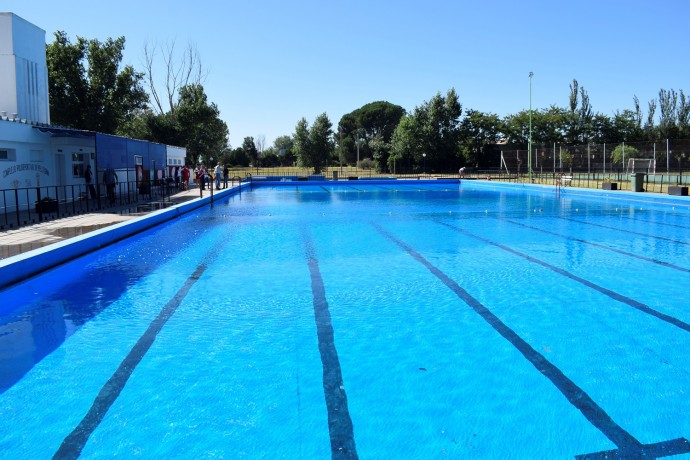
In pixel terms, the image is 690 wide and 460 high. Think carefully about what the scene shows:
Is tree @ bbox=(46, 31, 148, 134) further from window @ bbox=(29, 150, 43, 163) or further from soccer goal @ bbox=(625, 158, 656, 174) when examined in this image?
soccer goal @ bbox=(625, 158, 656, 174)

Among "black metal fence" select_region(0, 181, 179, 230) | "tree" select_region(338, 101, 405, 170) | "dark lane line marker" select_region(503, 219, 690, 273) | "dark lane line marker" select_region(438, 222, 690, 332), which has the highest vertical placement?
"tree" select_region(338, 101, 405, 170)

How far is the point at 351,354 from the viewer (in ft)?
16.4

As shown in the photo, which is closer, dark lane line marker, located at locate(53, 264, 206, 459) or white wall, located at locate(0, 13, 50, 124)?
dark lane line marker, located at locate(53, 264, 206, 459)

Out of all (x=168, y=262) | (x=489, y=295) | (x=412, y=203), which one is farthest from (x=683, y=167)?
(x=168, y=262)

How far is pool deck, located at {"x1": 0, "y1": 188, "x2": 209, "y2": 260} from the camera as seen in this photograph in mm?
9008

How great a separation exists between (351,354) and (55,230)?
29.1 ft

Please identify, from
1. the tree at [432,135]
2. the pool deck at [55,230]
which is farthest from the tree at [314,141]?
the pool deck at [55,230]

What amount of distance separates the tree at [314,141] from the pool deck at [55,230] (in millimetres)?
38988

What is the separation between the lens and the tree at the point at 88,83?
29609 millimetres

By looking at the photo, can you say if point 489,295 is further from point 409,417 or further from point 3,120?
point 3,120

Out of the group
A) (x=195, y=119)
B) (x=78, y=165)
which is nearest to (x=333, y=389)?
(x=78, y=165)

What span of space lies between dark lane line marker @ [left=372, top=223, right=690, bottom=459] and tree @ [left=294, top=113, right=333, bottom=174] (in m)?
48.4

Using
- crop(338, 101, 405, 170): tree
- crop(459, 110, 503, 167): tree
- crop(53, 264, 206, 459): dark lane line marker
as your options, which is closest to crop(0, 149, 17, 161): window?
crop(53, 264, 206, 459): dark lane line marker

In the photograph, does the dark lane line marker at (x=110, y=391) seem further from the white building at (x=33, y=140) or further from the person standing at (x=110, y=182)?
the person standing at (x=110, y=182)
